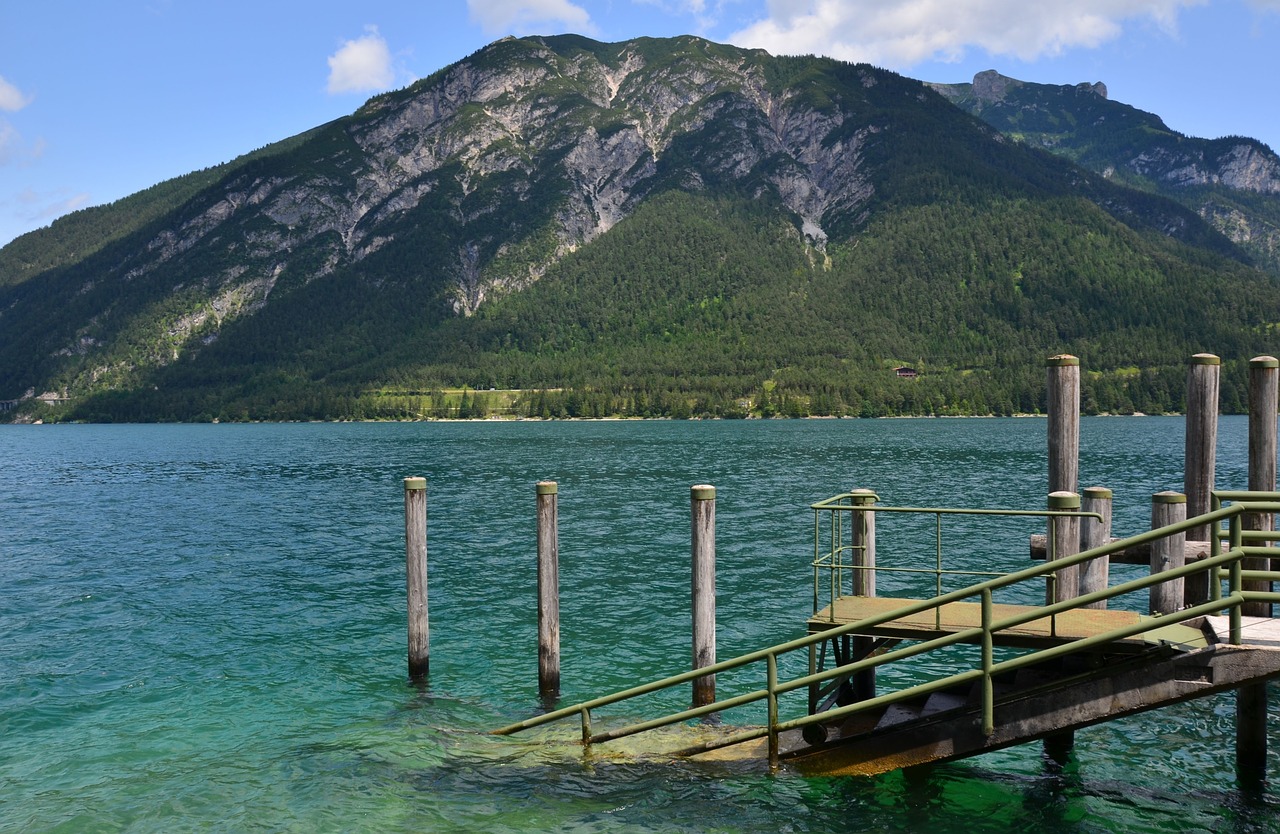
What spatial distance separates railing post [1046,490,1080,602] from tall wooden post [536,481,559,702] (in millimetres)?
8412

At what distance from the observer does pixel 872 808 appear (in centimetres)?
1351

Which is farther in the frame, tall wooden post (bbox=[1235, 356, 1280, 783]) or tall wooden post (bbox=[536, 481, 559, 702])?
tall wooden post (bbox=[536, 481, 559, 702])

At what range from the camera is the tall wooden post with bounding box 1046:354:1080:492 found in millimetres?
13320

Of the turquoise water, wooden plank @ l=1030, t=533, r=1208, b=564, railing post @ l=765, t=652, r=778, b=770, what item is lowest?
the turquoise water

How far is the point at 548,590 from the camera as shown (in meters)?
17.6

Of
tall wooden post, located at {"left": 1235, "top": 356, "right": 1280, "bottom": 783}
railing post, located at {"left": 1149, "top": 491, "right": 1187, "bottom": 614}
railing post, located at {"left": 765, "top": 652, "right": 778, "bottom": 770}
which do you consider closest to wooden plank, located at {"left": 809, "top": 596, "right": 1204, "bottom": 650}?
railing post, located at {"left": 1149, "top": 491, "right": 1187, "bottom": 614}

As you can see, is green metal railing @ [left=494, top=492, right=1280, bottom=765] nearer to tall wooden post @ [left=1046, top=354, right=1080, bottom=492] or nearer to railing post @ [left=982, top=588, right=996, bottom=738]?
railing post @ [left=982, top=588, right=996, bottom=738]

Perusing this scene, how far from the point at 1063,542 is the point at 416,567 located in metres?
12.1

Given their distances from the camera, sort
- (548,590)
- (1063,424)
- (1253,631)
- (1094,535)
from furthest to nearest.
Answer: (548,590) → (1063,424) → (1094,535) → (1253,631)

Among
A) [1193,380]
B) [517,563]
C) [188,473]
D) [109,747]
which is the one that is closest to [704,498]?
[1193,380]

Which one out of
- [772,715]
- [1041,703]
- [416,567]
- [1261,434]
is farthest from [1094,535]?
[416,567]

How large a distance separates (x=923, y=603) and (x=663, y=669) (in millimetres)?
10931

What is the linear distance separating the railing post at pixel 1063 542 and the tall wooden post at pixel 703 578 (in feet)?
17.1

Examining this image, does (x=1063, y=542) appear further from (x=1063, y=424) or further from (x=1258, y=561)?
(x=1258, y=561)
